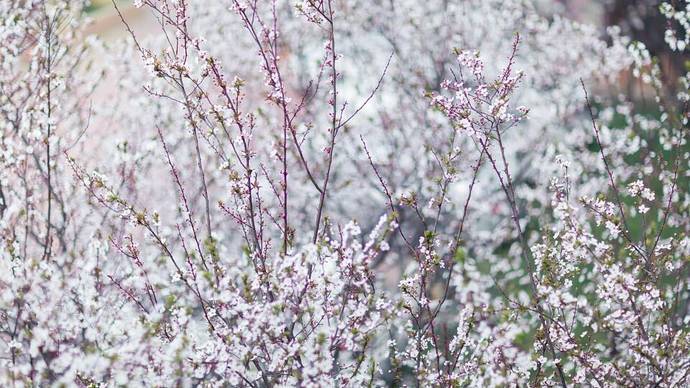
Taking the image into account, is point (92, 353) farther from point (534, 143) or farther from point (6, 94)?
point (534, 143)

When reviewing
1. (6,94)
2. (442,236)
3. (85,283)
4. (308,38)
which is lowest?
(85,283)

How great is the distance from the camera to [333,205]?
37.7ft

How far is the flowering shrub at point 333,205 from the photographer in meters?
4.53

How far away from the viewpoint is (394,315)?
4395 millimetres

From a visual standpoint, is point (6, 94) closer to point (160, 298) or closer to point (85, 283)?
point (85, 283)

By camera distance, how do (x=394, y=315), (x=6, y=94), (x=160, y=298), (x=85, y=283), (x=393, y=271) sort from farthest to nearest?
(x=393, y=271), (x=160, y=298), (x=6, y=94), (x=85, y=283), (x=394, y=315)

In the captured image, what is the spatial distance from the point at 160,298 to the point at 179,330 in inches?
246

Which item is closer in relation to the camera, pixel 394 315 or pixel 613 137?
pixel 394 315

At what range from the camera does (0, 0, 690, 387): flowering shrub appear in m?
4.53

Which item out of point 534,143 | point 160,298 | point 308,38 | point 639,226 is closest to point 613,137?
point 534,143

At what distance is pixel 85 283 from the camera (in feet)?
16.3

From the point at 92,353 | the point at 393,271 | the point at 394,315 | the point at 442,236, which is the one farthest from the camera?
the point at 393,271

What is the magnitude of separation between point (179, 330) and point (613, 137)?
32.2 ft

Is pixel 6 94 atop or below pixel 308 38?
below
